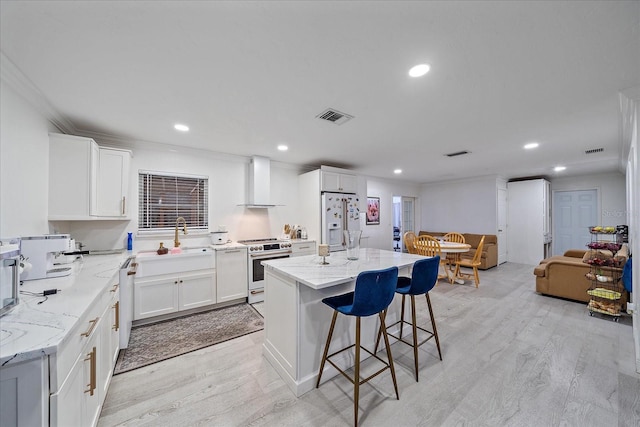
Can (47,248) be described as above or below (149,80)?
below

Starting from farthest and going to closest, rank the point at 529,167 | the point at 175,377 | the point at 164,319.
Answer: the point at 529,167
the point at 164,319
the point at 175,377

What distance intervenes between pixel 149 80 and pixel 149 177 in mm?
2094

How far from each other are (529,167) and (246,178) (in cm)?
605

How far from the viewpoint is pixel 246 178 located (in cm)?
438

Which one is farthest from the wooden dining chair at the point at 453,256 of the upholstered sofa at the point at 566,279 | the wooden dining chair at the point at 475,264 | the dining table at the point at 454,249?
the upholstered sofa at the point at 566,279

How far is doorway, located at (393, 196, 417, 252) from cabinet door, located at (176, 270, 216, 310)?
600 cm

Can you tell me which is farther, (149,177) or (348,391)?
(149,177)

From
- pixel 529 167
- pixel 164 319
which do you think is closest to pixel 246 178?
pixel 164 319

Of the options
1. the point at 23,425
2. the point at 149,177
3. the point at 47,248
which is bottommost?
the point at 23,425

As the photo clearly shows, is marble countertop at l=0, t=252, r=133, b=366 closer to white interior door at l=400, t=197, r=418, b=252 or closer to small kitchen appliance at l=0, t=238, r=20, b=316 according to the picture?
small kitchen appliance at l=0, t=238, r=20, b=316

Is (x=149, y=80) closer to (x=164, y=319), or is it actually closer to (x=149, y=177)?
(x=149, y=177)

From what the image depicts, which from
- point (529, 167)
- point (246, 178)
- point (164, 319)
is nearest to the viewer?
point (164, 319)

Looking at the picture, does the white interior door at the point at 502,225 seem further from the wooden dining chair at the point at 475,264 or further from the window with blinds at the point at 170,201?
the window with blinds at the point at 170,201

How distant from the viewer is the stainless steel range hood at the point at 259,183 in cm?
421
